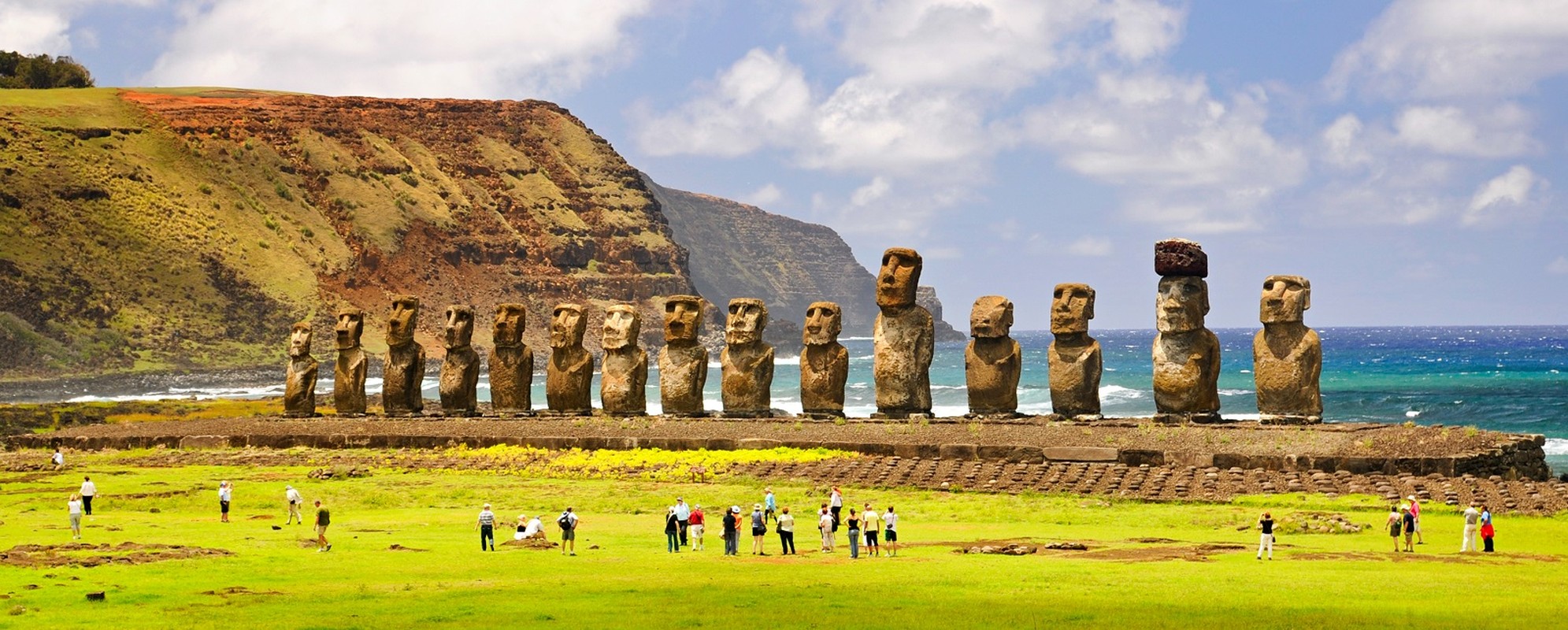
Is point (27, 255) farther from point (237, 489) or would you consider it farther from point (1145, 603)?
point (1145, 603)

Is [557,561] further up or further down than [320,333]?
further down

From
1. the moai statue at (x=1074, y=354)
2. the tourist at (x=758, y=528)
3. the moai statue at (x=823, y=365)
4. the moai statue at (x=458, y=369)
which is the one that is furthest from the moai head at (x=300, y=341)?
the tourist at (x=758, y=528)

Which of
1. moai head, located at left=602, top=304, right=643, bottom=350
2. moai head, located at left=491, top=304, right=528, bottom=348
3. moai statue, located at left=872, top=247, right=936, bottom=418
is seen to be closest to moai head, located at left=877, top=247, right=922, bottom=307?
moai statue, located at left=872, top=247, right=936, bottom=418

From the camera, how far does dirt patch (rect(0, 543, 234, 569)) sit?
22.2 meters

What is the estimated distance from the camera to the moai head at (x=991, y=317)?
36969 mm

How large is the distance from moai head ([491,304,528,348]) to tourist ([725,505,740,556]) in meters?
20.1

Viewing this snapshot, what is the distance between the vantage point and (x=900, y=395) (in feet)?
125

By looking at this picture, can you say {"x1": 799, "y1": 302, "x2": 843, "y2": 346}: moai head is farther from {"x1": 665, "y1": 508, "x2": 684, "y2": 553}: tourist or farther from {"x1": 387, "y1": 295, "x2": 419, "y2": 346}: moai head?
{"x1": 665, "y1": 508, "x2": 684, "y2": 553}: tourist

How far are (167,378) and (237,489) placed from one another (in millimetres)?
62675

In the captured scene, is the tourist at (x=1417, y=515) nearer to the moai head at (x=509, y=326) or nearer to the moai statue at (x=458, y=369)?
the moai head at (x=509, y=326)

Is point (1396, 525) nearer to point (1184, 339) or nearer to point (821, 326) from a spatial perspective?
point (1184, 339)

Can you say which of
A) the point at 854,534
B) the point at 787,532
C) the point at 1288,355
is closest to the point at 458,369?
the point at 1288,355

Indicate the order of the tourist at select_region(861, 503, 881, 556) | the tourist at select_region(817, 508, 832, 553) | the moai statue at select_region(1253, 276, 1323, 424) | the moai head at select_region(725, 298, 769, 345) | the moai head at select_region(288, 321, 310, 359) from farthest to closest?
the moai head at select_region(288, 321, 310, 359) → the moai head at select_region(725, 298, 769, 345) → the moai statue at select_region(1253, 276, 1323, 424) → the tourist at select_region(817, 508, 832, 553) → the tourist at select_region(861, 503, 881, 556)

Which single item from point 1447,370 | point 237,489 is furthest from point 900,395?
point 1447,370
